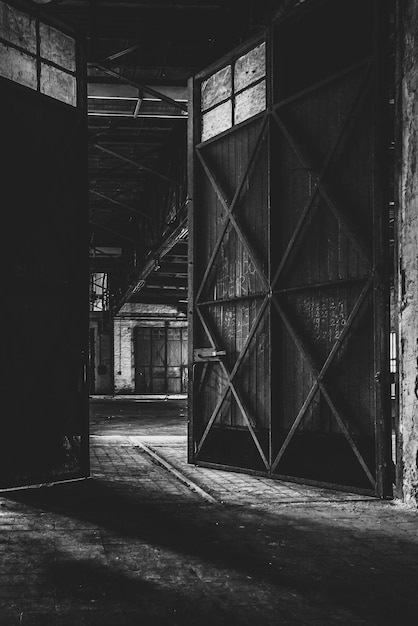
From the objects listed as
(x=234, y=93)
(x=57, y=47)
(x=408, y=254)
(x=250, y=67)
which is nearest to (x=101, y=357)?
(x=234, y=93)

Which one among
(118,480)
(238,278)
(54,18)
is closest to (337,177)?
(238,278)

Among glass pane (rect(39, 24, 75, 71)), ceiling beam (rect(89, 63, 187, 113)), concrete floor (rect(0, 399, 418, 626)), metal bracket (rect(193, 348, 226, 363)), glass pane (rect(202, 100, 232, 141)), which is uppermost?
ceiling beam (rect(89, 63, 187, 113))

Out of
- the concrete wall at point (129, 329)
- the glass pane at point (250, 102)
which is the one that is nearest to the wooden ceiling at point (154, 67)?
the glass pane at point (250, 102)

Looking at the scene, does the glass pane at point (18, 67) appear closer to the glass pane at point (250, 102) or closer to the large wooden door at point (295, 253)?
the large wooden door at point (295, 253)

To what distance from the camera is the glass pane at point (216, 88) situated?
9.27 meters

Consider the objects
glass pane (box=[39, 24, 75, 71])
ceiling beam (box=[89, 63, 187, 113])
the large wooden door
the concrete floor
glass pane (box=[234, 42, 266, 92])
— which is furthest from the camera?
ceiling beam (box=[89, 63, 187, 113])

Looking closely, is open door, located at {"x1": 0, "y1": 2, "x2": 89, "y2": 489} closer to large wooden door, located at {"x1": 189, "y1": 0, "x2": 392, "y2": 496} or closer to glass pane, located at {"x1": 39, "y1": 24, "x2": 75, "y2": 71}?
glass pane, located at {"x1": 39, "y1": 24, "x2": 75, "y2": 71}

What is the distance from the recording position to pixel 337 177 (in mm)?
7719

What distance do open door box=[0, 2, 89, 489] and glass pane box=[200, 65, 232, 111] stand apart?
2.14 meters

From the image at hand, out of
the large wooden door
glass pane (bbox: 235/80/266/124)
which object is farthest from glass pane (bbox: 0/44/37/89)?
glass pane (bbox: 235/80/266/124)

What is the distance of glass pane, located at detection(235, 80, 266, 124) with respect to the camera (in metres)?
8.72

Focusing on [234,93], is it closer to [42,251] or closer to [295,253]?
[295,253]

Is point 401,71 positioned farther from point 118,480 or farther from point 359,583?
point 118,480

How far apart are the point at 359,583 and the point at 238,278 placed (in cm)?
536
